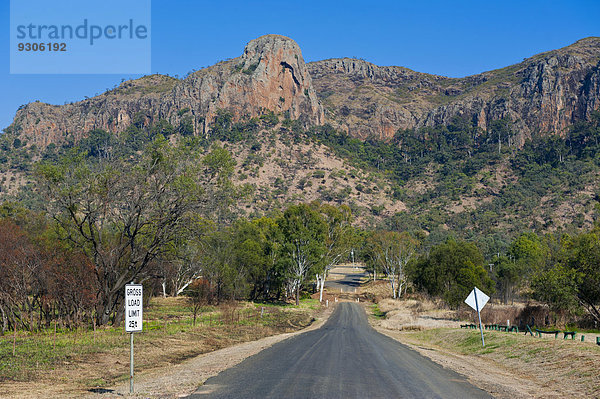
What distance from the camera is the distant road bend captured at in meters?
12.1

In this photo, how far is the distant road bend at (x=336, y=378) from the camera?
478 inches

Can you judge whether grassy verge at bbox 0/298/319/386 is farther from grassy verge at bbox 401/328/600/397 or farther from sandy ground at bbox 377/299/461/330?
grassy verge at bbox 401/328/600/397

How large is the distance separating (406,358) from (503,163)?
18616cm

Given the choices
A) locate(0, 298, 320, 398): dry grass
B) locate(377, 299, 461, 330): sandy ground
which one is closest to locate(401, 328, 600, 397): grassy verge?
locate(377, 299, 461, 330): sandy ground

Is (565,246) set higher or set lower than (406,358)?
higher

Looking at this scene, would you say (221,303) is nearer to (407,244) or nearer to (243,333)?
(243,333)

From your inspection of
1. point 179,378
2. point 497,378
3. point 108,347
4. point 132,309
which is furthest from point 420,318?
point 132,309

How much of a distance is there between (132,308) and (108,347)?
35.8ft

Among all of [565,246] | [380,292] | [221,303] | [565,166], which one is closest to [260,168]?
[380,292]

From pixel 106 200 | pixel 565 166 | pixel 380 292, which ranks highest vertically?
pixel 565 166

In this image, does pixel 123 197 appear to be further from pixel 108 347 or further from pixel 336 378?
pixel 336 378

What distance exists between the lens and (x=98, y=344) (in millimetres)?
22219

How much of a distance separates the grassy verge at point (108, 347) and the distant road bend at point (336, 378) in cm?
432

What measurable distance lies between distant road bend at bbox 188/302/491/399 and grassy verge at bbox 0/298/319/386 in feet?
14.2
